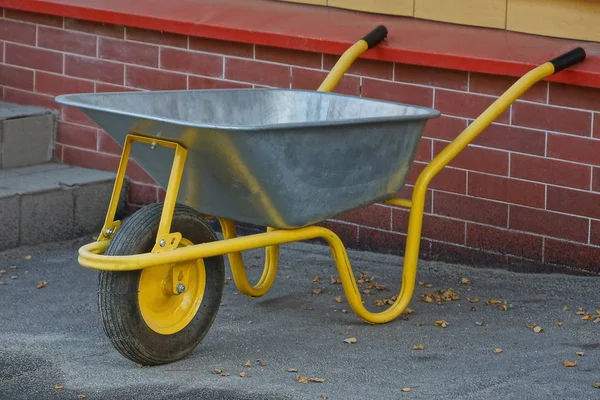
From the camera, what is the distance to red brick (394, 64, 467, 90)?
18.1 ft

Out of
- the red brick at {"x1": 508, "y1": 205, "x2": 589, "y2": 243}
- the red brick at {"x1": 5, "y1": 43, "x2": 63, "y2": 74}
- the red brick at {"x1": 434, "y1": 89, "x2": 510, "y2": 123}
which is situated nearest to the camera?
the red brick at {"x1": 508, "y1": 205, "x2": 589, "y2": 243}

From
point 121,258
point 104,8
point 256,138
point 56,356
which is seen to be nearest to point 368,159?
point 256,138

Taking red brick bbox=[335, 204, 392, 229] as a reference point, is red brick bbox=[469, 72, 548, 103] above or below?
above

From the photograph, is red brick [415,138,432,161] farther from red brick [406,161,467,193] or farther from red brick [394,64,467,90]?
red brick [394,64,467,90]

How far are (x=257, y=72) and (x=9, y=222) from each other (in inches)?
54.1

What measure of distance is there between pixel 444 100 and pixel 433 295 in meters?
0.91

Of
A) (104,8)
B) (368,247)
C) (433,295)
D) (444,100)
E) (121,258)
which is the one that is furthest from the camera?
(104,8)

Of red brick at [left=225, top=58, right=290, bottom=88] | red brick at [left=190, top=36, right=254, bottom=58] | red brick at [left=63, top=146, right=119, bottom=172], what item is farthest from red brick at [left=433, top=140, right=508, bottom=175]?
red brick at [left=63, top=146, right=119, bottom=172]

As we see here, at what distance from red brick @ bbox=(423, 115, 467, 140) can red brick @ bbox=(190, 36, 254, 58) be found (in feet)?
3.26

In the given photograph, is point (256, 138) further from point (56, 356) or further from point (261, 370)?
point (56, 356)

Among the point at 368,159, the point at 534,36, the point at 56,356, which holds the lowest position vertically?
the point at 56,356

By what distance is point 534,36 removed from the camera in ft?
17.9

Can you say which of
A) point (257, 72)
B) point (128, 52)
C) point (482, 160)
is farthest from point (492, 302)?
point (128, 52)

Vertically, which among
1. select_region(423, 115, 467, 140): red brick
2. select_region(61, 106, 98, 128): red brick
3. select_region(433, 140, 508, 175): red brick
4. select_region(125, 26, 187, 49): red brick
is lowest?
select_region(433, 140, 508, 175): red brick
